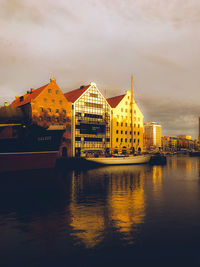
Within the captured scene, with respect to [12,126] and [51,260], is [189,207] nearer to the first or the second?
[51,260]

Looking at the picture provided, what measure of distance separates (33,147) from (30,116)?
2425 centimetres

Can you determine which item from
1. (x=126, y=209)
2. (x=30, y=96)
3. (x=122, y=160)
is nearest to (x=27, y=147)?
(x=122, y=160)

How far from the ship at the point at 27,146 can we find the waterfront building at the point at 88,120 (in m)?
27.0

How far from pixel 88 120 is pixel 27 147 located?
37.4 meters

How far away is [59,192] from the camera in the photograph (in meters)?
24.2

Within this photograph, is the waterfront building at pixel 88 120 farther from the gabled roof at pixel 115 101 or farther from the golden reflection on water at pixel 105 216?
the golden reflection on water at pixel 105 216

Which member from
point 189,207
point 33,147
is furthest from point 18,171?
point 189,207

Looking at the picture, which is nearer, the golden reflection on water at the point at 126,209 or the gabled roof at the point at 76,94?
the golden reflection on water at the point at 126,209

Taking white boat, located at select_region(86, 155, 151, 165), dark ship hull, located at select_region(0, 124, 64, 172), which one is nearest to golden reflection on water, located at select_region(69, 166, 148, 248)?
dark ship hull, located at select_region(0, 124, 64, 172)

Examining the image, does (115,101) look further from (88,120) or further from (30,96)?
(30,96)

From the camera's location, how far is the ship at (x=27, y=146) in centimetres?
4381

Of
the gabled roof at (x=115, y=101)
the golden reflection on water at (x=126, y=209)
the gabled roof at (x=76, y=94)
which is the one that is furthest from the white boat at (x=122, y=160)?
the golden reflection on water at (x=126, y=209)

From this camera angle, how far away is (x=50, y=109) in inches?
2813

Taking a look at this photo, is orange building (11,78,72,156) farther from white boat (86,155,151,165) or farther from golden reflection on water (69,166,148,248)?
golden reflection on water (69,166,148,248)
